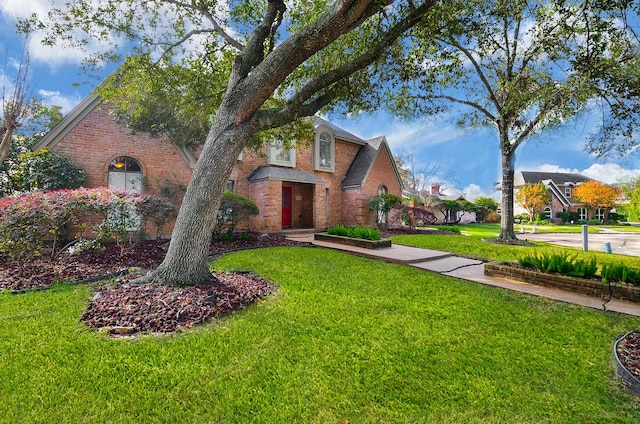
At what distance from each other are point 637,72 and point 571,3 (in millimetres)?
1948

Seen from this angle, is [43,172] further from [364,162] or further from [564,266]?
[364,162]

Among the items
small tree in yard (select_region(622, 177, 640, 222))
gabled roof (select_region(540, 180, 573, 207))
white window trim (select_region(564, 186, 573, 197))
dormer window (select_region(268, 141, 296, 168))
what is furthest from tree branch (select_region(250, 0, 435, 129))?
white window trim (select_region(564, 186, 573, 197))

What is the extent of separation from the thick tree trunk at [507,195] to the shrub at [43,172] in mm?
16775

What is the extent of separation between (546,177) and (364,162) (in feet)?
136

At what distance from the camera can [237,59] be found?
543 centimetres

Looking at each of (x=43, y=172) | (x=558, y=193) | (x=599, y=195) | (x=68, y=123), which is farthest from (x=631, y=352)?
(x=558, y=193)

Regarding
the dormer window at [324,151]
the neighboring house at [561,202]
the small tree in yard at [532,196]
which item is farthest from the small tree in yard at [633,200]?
the dormer window at [324,151]

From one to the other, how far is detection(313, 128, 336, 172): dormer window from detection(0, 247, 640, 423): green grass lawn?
44.8 feet

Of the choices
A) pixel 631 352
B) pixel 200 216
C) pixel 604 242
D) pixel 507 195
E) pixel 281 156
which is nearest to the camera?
pixel 631 352

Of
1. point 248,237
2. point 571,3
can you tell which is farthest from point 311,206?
point 571,3

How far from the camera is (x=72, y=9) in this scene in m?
6.90

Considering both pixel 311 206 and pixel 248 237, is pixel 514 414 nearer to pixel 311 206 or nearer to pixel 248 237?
pixel 248 237

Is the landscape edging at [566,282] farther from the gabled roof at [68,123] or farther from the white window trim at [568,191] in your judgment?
the white window trim at [568,191]

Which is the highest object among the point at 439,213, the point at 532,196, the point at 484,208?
the point at 532,196
